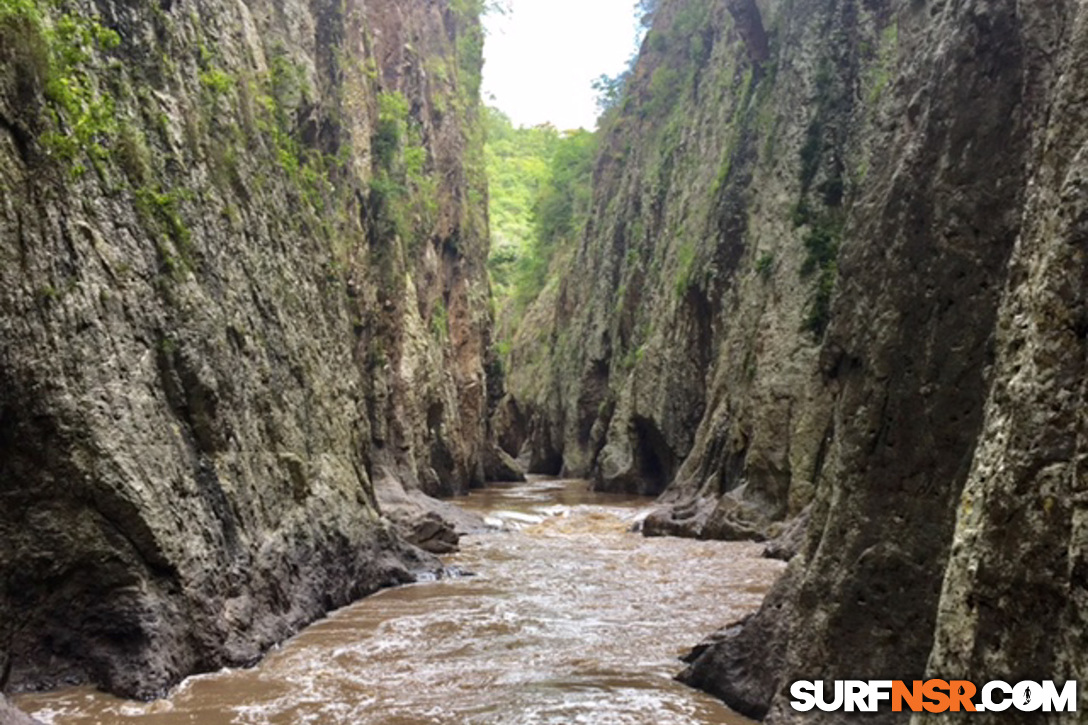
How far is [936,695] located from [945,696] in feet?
0.27

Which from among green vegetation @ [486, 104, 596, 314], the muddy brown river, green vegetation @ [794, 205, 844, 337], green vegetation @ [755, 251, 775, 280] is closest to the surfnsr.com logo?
the muddy brown river

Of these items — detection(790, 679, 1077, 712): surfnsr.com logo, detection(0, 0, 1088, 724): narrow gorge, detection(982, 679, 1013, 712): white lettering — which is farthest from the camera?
detection(0, 0, 1088, 724): narrow gorge

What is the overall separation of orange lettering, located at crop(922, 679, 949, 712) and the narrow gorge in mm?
91

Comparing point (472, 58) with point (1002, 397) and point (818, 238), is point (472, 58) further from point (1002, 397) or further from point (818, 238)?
point (1002, 397)

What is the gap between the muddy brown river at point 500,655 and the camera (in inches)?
280

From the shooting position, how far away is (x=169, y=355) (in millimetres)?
9070

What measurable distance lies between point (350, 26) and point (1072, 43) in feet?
77.9

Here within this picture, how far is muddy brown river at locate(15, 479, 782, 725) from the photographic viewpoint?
712cm

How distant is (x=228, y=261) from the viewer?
11180 millimetres

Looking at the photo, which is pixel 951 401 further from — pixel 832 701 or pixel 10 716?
pixel 10 716

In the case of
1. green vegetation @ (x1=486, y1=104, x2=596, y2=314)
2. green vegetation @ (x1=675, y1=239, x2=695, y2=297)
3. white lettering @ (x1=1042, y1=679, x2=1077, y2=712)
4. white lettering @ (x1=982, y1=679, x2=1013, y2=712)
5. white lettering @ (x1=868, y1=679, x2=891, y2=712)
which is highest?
green vegetation @ (x1=486, y1=104, x2=596, y2=314)

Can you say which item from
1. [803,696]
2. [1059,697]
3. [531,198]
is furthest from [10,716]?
[531,198]

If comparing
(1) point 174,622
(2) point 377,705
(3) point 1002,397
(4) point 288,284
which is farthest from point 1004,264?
(4) point 288,284

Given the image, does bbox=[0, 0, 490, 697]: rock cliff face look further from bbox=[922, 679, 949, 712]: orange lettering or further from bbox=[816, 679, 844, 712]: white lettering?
bbox=[922, 679, 949, 712]: orange lettering
